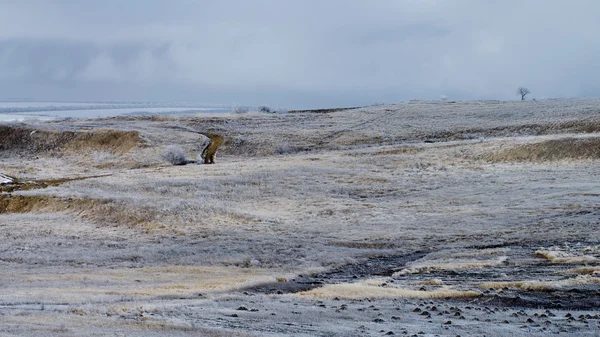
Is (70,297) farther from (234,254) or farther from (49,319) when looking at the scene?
(234,254)

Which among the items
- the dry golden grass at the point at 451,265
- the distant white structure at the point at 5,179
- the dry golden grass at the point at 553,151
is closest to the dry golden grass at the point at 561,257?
the dry golden grass at the point at 451,265

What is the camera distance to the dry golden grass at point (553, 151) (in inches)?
1764

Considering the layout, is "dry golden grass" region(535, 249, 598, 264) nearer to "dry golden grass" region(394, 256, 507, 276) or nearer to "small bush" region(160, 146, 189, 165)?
"dry golden grass" region(394, 256, 507, 276)

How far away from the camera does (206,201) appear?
1350 inches

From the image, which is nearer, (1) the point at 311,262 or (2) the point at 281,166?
(1) the point at 311,262

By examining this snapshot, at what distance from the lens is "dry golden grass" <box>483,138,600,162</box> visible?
4481 cm

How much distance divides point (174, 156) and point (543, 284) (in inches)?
1580

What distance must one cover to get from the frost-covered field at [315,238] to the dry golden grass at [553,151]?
149mm

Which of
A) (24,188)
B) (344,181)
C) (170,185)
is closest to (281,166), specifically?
(344,181)

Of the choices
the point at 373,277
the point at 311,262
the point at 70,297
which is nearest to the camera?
the point at 70,297

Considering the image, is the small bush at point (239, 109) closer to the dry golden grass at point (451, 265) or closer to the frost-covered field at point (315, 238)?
the frost-covered field at point (315, 238)

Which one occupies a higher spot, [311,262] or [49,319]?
[49,319]

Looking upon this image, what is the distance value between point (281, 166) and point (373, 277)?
24.4 m

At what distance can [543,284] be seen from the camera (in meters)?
18.4
